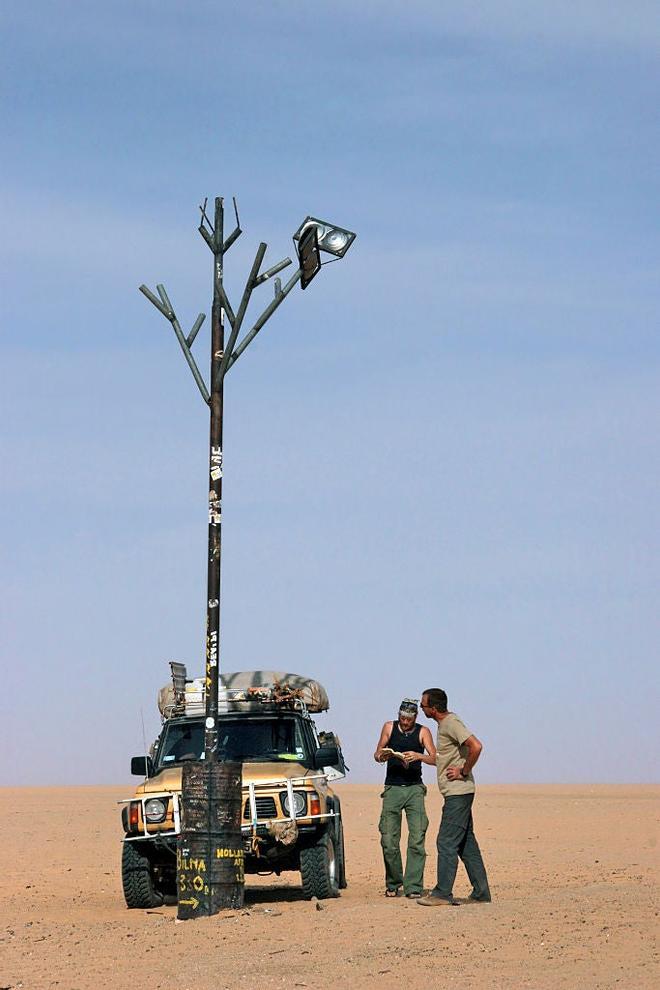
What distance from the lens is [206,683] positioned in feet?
48.0

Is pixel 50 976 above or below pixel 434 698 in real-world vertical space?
below

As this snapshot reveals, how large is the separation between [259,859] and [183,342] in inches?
214

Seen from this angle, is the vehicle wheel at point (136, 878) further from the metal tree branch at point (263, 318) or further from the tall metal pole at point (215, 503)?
the metal tree branch at point (263, 318)

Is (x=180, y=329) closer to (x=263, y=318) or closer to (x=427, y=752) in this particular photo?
(x=263, y=318)

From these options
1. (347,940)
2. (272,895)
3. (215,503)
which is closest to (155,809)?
(272,895)

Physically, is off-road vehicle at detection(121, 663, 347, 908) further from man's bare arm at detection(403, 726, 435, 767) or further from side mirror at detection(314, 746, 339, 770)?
man's bare arm at detection(403, 726, 435, 767)

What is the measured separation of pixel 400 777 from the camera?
52.3 feet

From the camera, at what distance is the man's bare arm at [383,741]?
1589 cm

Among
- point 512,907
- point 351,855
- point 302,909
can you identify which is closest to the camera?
point 512,907

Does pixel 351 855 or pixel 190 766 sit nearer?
pixel 190 766

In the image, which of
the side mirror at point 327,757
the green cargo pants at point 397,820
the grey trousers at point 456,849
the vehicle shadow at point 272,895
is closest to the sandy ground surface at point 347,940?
the vehicle shadow at point 272,895

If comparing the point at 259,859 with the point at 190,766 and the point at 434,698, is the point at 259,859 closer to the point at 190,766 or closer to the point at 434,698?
the point at 190,766

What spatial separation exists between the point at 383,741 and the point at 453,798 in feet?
6.00


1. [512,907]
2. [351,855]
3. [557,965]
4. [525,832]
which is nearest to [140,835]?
[512,907]
